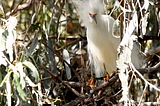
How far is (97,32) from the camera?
284 cm

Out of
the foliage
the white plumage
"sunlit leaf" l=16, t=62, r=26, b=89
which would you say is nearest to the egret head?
the white plumage

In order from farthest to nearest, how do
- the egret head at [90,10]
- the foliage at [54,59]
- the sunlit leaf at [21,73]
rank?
the egret head at [90,10], the foliage at [54,59], the sunlit leaf at [21,73]

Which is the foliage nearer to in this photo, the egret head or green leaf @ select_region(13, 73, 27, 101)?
green leaf @ select_region(13, 73, 27, 101)

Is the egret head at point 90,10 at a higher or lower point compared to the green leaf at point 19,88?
higher

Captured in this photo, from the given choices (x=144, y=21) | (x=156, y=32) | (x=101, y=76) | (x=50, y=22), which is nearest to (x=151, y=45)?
(x=156, y=32)

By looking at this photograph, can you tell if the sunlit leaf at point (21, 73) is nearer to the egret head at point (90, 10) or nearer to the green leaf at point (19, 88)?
the green leaf at point (19, 88)

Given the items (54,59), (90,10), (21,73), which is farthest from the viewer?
(90,10)

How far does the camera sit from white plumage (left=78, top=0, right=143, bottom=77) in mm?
2801

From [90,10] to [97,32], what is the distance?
0.52 feet

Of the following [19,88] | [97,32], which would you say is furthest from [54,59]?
[19,88]

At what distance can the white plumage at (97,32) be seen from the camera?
110 inches

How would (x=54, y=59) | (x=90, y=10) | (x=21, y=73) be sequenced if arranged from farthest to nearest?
(x=90, y=10)
(x=54, y=59)
(x=21, y=73)

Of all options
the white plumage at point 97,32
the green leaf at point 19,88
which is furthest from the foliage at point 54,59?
the white plumage at point 97,32

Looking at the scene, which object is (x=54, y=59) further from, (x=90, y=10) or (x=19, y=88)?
(x=19, y=88)
